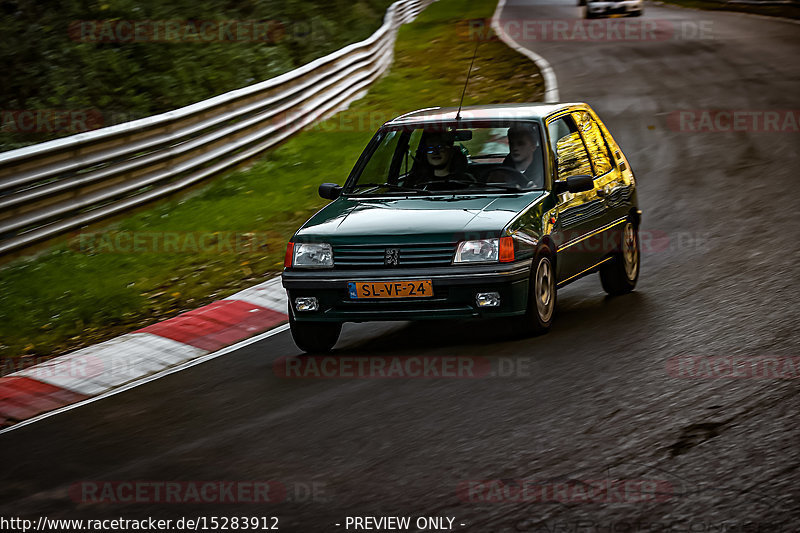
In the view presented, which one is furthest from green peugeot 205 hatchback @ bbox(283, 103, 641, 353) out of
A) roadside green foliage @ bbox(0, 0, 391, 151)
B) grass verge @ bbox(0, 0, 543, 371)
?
roadside green foliage @ bbox(0, 0, 391, 151)

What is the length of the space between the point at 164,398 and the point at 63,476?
1615mm

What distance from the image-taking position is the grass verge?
9539 mm

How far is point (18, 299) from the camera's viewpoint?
1002 centimetres

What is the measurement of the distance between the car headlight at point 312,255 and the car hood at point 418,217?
67mm

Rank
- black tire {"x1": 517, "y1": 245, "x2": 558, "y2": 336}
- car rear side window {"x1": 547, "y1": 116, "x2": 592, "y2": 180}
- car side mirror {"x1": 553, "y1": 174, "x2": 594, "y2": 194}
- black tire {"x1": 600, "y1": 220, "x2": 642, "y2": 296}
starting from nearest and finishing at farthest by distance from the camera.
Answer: black tire {"x1": 517, "y1": 245, "x2": 558, "y2": 336}
car side mirror {"x1": 553, "y1": 174, "x2": 594, "y2": 194}
car rear side window {"x1": 547, "y1": 116, "x2": 592, "y2": 180}
black tire {"x1": 600, "y1": 220, "x2": 642, "y2": 296}

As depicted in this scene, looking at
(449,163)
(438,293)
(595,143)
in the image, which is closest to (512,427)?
(438,293)

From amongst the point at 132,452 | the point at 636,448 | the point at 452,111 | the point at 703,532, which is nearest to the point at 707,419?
the point at 636,448

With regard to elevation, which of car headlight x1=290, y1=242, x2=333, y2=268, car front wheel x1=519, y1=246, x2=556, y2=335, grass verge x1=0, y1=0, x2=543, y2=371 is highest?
car headlight x1=290, y1=242, x2=333, y2=268

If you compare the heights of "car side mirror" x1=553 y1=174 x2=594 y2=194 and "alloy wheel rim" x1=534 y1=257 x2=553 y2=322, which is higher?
"car side mirror" x1=553 y1=174 x2=594 y2=194

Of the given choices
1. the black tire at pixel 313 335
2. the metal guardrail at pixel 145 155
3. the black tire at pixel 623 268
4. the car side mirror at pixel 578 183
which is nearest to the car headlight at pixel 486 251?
the car side mirror at pixel 578 183

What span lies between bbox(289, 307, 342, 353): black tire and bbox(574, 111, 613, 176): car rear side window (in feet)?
8.90

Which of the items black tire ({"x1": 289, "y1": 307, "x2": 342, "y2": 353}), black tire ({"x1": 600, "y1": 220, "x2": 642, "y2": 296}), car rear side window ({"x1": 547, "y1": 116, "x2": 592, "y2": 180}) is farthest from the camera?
black tire ({"x1": 600, "y1": 220, "x2": 642, "y2": 296})

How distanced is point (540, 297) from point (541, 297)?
0.03 meters

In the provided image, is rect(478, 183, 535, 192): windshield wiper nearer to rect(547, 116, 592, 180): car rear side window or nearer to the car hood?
the car hood
